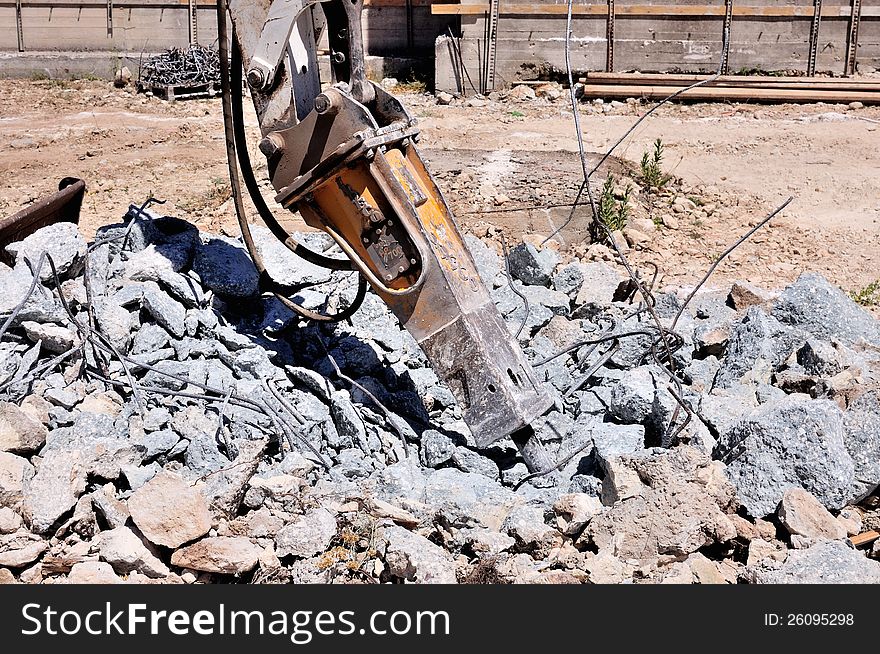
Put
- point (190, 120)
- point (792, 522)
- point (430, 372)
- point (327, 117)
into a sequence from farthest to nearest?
1. point (190, 120)
2. point (430, 372)
3. point (327, 117)
4. point (792, 522)

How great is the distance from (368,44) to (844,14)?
6.71m

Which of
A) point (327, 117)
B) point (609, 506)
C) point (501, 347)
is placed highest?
point (327, 117)

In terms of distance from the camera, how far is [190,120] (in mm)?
12430

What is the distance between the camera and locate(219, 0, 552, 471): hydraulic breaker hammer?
4211mm

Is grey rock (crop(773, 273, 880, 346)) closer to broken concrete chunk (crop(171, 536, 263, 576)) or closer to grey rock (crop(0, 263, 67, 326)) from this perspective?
broken concrete chunk (crop(171, 536, 263, 576))

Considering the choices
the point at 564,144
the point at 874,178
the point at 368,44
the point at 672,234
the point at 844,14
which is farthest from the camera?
the point at 368,44

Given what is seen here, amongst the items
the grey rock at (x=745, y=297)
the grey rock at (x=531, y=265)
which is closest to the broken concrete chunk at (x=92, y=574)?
the grey rock at (x=531, y=265)

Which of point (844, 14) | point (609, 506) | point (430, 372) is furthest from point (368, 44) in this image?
point (609, 506)

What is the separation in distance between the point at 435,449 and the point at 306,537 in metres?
0.87

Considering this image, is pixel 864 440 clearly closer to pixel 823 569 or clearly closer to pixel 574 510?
pixel 823 569

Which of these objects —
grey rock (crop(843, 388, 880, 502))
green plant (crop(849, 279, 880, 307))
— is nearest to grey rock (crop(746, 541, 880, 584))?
grey rock (crop(843, 388, 880, 502))

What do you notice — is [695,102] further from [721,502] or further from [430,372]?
[721,502]

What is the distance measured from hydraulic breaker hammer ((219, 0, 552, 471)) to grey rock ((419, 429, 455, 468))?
15 cm

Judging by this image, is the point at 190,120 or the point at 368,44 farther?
the point at 368,44
